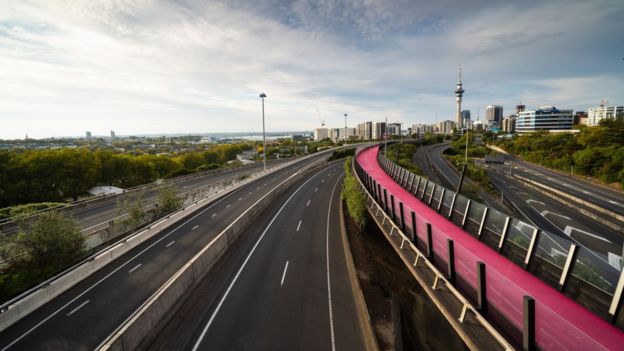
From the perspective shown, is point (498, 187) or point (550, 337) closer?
point (550, 337)

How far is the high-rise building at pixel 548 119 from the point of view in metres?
134

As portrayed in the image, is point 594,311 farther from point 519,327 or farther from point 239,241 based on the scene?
point 239,241

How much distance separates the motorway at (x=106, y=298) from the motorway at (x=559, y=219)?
35930 mm

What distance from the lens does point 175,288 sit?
14891mm

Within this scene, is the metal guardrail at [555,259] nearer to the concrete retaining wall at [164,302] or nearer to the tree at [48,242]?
the concrete retaining wall at [164,302]

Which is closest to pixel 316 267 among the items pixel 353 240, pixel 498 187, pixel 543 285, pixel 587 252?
pixel 353 240

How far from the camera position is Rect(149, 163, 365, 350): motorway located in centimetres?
1284

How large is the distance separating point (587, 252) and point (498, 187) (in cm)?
5362

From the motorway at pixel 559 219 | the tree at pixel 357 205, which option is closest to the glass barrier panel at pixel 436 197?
the tree at pixel 357 205

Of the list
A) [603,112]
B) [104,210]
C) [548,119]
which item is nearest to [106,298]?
[104,210]

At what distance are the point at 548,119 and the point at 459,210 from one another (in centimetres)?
17613

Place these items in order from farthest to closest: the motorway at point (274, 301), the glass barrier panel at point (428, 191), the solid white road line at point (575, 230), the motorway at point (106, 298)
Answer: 1. the solid white road line at point (575, 230)
2. the glass barrier panel at point (428, 191)
3. the motorway at point (274, 301)
4. the motorway at point (106, 298)

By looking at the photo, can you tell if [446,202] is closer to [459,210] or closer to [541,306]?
[459,210]

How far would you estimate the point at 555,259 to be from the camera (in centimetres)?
674
